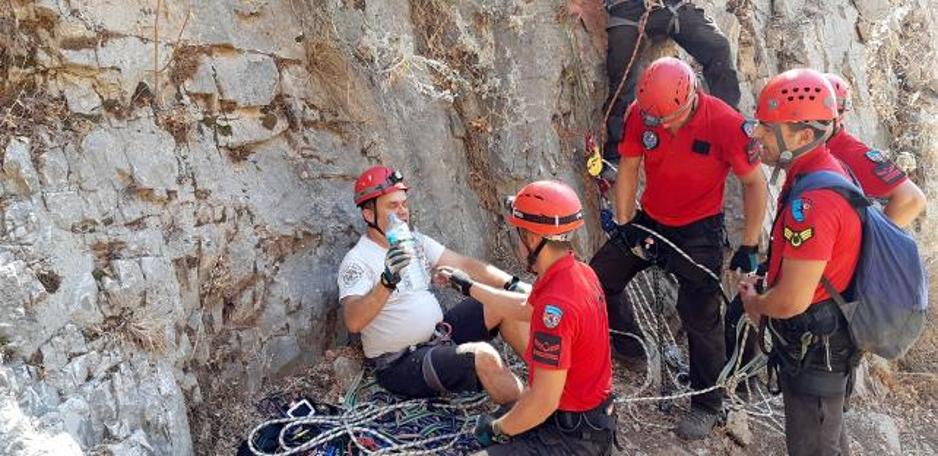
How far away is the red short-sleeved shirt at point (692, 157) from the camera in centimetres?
495

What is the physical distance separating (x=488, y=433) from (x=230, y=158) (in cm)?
265

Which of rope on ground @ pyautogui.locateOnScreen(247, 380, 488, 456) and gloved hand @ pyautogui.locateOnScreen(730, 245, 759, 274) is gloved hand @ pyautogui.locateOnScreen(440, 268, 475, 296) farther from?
gloved hand @ pyautogui.locateOnScreen(730, 245, 759, 274)

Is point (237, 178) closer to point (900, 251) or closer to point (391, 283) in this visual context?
point (391, 283)

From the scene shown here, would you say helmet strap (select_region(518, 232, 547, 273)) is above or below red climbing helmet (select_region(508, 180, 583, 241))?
below

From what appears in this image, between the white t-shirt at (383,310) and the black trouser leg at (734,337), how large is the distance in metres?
2.27

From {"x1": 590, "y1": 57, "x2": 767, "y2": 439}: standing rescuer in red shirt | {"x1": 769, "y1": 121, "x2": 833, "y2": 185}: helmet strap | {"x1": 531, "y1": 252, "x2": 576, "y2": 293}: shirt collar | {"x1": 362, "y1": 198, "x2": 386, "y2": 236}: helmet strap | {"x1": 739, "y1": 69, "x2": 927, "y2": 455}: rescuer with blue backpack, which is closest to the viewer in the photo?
{"x1": 531, "y1": 252, "x2": 576, "y2": 293}: shirt collar

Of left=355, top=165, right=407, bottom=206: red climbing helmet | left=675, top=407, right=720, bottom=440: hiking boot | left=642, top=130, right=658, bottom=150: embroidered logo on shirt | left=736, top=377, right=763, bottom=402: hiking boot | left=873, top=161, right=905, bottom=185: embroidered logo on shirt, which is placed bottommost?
left=736, top=377, right=763, bottom=402: hiking boot

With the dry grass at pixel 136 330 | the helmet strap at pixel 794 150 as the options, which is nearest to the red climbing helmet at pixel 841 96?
the helmet strap at pixel 794 150

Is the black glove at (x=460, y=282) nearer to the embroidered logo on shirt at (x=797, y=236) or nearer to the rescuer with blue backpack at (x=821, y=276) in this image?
the rescuer with blue backpack at (x=821, y=276)

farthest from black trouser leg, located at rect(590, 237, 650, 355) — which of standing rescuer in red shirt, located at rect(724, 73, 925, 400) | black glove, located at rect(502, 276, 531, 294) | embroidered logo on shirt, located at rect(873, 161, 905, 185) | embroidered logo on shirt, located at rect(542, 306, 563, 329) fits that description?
embroidered logo on shirt, located at rect(542, 306, 563, 329)

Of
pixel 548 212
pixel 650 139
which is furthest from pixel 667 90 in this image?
pixel 548 212

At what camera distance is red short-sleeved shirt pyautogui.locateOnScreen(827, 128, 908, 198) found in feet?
15.8

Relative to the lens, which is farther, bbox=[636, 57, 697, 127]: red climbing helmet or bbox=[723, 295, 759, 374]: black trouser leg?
bbox=[723, 295, 759, 374]: black trouser leg

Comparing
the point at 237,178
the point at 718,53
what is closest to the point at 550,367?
the point at 237,178
